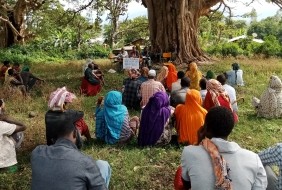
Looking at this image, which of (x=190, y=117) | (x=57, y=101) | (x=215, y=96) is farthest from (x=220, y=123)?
(x=215, y=96)

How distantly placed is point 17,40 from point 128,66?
18.6 meters

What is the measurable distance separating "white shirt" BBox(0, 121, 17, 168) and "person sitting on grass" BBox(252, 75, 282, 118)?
17.0ft

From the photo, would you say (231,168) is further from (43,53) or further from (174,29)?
(43,53)

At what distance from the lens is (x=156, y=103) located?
6.20m

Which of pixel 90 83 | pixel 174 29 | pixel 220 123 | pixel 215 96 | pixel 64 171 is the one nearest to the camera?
pixel 64 171

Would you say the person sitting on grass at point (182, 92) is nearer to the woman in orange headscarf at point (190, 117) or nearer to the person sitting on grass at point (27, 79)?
the woman in orange headscarf at point (190, 117)

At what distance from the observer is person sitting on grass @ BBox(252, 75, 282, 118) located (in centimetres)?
810

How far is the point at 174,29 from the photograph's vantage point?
16047 millimetres

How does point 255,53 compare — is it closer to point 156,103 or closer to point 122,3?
point 122,3

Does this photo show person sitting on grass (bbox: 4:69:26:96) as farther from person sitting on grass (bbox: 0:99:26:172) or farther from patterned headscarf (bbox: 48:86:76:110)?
patterned headscarf (bbox: 48:86:76:110)

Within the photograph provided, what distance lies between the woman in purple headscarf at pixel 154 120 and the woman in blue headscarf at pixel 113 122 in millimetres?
292

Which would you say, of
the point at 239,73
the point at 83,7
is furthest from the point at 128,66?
the point at 83,7

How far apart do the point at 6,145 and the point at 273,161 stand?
12.1ft

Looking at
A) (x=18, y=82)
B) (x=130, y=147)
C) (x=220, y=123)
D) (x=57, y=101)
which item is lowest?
(x=130, y=147)
